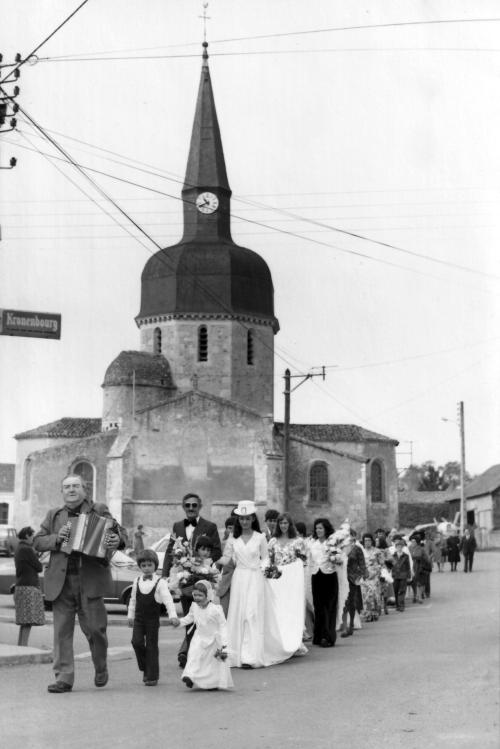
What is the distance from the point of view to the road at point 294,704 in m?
8.22

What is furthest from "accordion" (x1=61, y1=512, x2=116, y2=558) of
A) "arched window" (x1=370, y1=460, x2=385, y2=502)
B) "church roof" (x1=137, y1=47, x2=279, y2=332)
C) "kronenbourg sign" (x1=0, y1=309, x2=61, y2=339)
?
"arched window" (x1=370, y1=460, x2=385, y2=502)

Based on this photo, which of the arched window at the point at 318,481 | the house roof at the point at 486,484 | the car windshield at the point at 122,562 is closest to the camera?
the car windshield at the point at 122,562

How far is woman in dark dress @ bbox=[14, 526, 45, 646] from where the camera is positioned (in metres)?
14.7

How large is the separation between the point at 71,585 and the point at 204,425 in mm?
47914

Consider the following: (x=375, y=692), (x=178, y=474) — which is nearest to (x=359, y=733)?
(x=375, y=692)

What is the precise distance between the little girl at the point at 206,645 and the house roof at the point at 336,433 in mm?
55217

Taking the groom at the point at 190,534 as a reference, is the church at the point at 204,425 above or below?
above

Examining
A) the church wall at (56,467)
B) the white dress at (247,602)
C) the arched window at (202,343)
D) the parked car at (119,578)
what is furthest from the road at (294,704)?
the arched window at (202,343)

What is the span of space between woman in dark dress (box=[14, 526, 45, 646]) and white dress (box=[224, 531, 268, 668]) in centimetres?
261

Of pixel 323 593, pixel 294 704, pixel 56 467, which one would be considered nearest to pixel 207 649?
pixel 294 704

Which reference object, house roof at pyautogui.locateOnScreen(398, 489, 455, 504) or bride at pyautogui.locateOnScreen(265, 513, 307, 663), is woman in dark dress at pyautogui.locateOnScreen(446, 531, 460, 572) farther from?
house roof at pyautogui.locateOnScreen(398, 489, 455, 504)

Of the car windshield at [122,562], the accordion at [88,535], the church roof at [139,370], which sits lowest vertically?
the car windshield at [122,562]

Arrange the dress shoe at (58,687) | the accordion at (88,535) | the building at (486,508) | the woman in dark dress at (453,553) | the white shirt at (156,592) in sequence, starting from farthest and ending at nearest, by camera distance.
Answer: the building at (486,508) < the woman in dark dress at (453,553) < the white shirt at (156,592) < the accordion at (88,535) < the dress shoe at (58,687)

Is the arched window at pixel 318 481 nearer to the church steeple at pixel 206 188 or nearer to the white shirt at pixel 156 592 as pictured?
the church steeple at pixel 206 188
